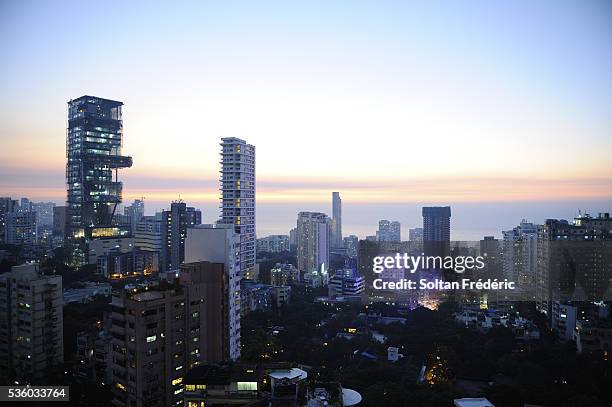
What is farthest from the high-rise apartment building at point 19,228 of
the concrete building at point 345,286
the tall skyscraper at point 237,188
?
the concrete building at point 345,286

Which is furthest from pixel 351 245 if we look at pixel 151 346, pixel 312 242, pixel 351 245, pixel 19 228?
pixel 151 346

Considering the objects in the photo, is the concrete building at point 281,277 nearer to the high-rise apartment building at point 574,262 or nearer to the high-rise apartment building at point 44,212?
the high-rise apartment building at point 574,262

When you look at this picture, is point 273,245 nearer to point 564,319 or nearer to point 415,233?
point 415,233

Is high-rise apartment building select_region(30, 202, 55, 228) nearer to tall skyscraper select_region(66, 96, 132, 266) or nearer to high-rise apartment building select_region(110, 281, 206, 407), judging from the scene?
tall skyscraper select_region(66, 96, 132, 266)

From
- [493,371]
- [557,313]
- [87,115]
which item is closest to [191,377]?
[493,371]

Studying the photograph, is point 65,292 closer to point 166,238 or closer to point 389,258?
point 166,238

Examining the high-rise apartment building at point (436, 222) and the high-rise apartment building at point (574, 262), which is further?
the high-rise apartment building at point (436, 222)
